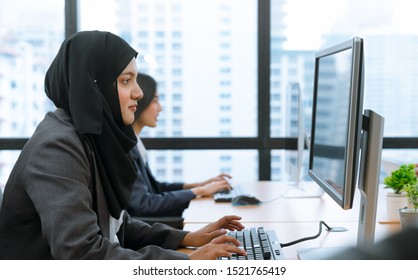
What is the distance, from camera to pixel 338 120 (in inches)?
48.2

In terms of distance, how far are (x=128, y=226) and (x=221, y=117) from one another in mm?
2095

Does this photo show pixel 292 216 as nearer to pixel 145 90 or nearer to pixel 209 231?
pixel 209 231

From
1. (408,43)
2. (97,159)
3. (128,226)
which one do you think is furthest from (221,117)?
(97,159)

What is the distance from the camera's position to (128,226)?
59.7 inches

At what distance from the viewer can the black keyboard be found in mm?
1163

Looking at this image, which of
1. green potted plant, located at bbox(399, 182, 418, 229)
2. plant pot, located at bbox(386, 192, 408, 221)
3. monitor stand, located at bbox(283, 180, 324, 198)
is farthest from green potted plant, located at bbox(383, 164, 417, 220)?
monitor stand, located at bbox(283, 180, 324, 198)

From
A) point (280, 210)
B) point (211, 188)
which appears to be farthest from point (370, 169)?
point (211, 188)

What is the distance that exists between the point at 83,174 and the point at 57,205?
0.38 ft

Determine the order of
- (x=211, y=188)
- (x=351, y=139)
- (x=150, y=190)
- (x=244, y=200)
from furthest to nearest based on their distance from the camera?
(x=150, y=190), (x=211, y=188), (x=244, y=200), (x=351, y=139)

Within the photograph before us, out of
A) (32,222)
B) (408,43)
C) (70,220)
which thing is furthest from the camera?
(408,43)

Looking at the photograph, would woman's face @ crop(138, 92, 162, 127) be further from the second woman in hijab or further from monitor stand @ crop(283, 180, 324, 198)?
monitor stand @ crop(283, 180, 324, 198)

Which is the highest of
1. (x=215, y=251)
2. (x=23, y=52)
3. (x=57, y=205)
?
(x=23, y=52)

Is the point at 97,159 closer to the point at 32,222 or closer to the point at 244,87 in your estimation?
the point at 32,222

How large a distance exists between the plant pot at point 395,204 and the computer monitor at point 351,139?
15.0 inches
